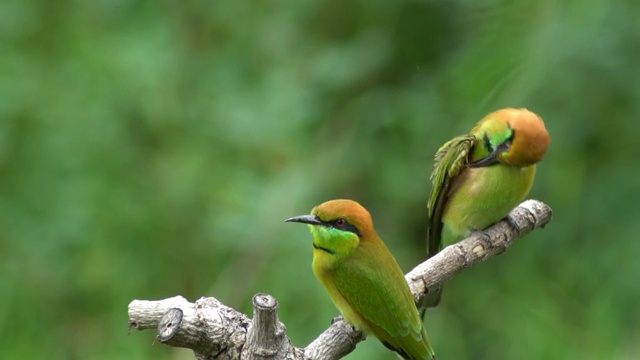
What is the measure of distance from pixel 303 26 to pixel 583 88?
109 cm

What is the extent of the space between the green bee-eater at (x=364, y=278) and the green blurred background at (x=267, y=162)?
0.69m

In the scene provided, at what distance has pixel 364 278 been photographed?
95.3 inches

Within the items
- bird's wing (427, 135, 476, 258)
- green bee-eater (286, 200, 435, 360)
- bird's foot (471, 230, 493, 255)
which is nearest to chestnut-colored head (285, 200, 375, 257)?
green bee-eater (286, 200, 435, 360)

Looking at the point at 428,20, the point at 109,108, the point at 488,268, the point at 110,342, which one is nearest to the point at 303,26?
the point at 428,20

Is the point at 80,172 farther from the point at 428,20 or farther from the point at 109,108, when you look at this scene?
the point at 428,20

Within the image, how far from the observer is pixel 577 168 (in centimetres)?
340

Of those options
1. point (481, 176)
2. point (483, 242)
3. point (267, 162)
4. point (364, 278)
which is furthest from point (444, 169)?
point (267, 162)

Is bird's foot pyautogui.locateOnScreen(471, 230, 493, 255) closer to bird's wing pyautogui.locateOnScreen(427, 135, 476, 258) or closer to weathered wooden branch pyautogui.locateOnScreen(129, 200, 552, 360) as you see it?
bird's wing pyautogui.locateOnScreen(427, 135, 476, 258)

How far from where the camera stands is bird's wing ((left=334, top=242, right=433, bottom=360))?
2.33m

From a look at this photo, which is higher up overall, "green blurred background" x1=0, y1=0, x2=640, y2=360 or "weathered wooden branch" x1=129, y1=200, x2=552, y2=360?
"green blurred background" x1=0, y1=0, x2=640, y2=360

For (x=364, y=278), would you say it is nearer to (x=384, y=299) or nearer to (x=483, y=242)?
(x=384, y=299)

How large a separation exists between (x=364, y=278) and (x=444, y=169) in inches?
24.4

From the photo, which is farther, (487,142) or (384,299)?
(487,142)

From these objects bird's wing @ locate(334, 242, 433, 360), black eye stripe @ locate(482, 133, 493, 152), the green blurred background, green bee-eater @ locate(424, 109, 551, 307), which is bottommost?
bird's wing @ locate(334, 242, 433, 360)
